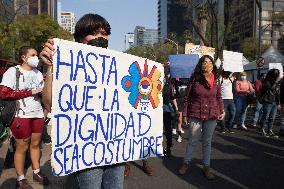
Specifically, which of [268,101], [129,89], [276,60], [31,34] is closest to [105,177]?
[129,89]

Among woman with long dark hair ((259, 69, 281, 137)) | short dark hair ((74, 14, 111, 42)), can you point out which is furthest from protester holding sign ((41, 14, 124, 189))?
woman with long dark hair ((259, 69, 281, 137))

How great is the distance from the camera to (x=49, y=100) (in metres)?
2.70

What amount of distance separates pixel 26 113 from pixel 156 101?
7.34 feet

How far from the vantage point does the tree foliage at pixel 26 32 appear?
37469mm

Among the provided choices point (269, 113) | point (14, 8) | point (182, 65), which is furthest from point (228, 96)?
point (14, 8)

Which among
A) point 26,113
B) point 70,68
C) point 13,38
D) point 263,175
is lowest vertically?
point 263,175

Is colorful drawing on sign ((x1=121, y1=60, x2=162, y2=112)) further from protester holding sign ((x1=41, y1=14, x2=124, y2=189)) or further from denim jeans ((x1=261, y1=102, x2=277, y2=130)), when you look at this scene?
denim jeans ((x1=261, y1=102, x2=277, y2=130))

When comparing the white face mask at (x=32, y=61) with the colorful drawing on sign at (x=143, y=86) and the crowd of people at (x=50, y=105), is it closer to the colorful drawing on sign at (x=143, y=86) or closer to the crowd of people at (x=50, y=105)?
the crowd of people at (x=50, y=105)

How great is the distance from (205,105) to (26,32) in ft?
152

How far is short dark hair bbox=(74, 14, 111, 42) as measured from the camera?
2852mm

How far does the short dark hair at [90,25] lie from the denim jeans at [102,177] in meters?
0.95

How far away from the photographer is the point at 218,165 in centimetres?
696

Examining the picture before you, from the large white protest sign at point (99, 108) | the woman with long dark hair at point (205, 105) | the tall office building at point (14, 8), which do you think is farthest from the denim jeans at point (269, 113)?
the tall office building at point (14, 8)

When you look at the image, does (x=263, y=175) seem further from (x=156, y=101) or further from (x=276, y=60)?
(x=276, y=60)
